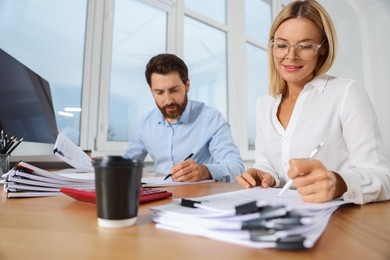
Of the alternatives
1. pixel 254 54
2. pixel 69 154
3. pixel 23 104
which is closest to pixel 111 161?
pixel 69 154

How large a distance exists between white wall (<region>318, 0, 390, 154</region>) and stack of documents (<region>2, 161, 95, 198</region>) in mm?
4401

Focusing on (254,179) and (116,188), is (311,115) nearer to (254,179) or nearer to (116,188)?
(254,179)

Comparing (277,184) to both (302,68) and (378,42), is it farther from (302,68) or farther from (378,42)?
(378,42)

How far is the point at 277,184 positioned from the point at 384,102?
4.02 m

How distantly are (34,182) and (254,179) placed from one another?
612 mm

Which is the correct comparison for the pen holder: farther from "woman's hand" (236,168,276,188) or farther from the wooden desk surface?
"woman's hand" (236,168,276,188)

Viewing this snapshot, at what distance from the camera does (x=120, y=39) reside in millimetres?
2309

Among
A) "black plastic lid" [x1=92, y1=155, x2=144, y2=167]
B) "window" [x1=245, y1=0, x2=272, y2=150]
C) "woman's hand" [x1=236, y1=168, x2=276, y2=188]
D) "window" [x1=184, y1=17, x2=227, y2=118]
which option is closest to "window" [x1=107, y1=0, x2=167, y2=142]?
"window" [x1=184, y1=17, x2=227, y2=118]

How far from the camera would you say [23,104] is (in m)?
1.22

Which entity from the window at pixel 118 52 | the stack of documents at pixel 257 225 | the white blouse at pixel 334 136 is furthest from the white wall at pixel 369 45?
the stack of documents at pixel 257 225

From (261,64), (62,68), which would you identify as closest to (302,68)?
(62,68)

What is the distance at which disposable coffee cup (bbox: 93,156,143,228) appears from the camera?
1.20 ft

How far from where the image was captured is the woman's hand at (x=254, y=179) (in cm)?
85

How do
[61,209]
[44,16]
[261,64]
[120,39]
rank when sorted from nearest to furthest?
[61,209], [44,16], [120,39], [261,64]
